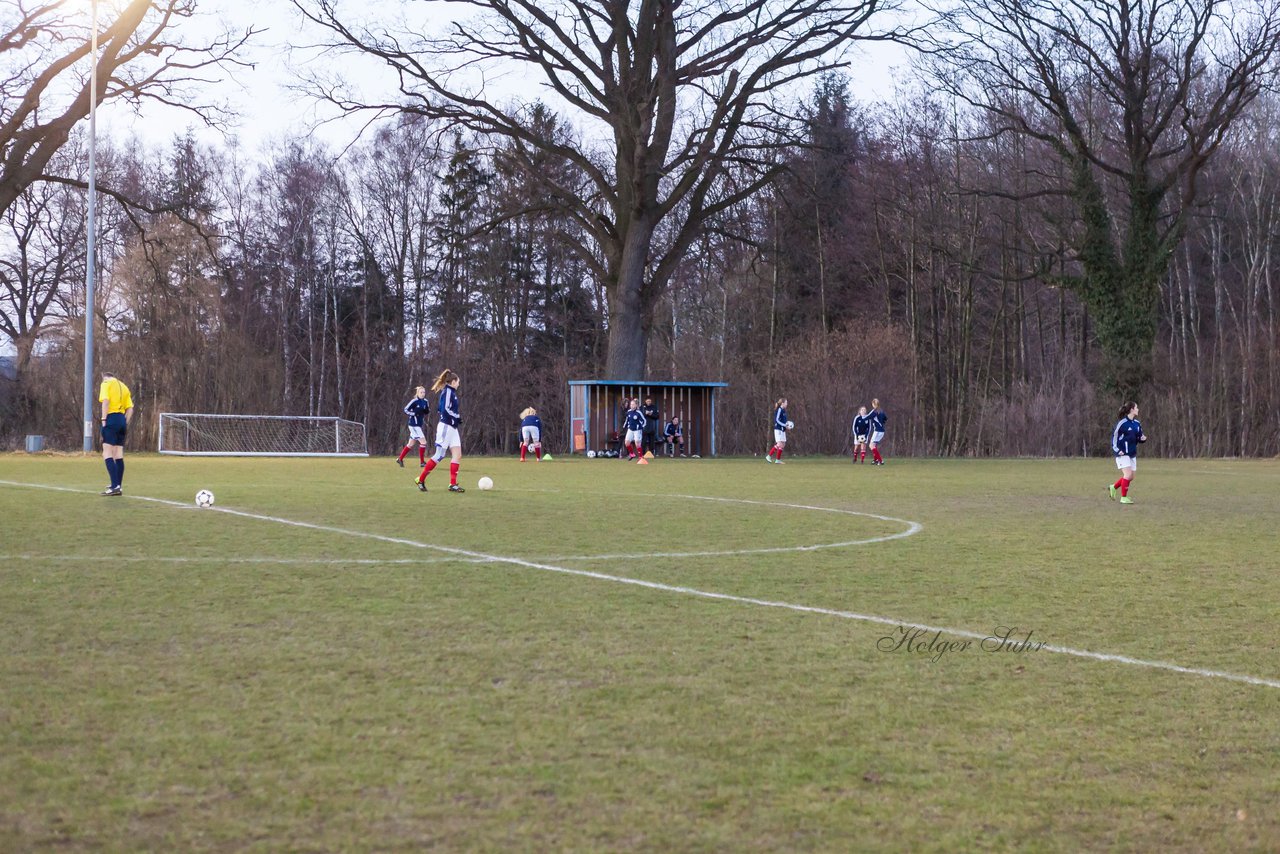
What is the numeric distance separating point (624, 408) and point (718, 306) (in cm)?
1739

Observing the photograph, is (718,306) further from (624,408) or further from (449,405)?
(449,405)

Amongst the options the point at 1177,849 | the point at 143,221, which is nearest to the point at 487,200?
the point at 143,221

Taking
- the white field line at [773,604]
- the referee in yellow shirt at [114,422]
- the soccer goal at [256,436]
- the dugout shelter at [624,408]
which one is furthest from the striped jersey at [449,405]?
the soccer goal at [256,436]

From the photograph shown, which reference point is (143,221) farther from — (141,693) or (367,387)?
(141,693)

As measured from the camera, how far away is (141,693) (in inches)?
240

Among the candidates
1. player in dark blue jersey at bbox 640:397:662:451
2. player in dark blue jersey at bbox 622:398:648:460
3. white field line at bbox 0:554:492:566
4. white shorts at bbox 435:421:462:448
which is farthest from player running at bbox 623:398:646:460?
white field line at bbox 0:554:492:566

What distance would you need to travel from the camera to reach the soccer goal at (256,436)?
43.2 metres

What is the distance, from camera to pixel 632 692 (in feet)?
20.6

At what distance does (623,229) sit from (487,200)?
582 inches

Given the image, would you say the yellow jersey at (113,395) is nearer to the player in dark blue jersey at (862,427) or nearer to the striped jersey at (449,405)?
the striped jersey at (449,405)

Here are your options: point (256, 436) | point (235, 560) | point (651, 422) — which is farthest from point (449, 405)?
point (256, 436)

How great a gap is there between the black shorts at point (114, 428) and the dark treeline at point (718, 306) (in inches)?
1150

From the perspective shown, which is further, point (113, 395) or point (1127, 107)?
point (1127, 107)

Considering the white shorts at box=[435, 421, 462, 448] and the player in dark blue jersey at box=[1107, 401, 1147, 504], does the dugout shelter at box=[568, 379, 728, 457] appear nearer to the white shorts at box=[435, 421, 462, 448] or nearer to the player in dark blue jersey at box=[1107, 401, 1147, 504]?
the white shorts at box=[435, 421, 462, 448]
